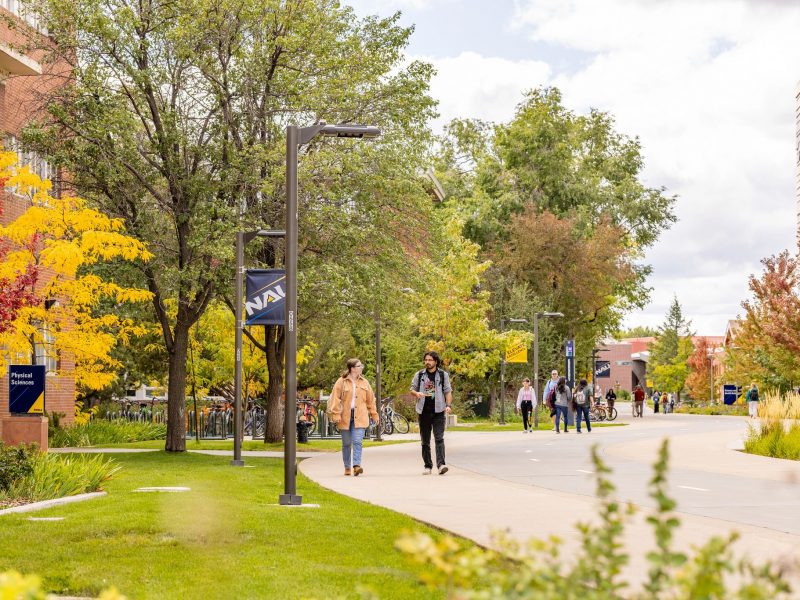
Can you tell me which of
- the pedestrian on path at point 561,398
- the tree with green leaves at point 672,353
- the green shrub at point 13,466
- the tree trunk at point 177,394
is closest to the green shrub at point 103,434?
the tree trunk at point 177,394

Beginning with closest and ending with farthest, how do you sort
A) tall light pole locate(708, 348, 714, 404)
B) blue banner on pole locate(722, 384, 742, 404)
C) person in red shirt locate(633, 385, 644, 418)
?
1. person in red shirt locate(633, 385, 644, 418)
2. blue banner on pole locate(722, 384, 742, 404)
3. tall light pole locate(708, 348, 714, 404)

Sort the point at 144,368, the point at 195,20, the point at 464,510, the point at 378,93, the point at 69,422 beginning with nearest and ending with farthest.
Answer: the point at 464,510, the point at 195,20, the point at 378,93, the point at 69,422, the point at 144,368

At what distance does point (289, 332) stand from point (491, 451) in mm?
15126

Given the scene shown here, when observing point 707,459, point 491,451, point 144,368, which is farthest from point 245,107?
point 144,368

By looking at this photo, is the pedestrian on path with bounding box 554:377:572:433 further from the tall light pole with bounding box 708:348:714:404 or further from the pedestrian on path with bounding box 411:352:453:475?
the tall light pole with bounding box 708:348:714:404

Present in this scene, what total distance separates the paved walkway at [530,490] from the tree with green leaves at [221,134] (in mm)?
4631

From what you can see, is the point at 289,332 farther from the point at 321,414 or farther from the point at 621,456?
the point at 321,414

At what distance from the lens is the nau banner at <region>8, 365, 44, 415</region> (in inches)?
819

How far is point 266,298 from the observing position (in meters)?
22.0

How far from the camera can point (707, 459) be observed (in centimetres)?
2419

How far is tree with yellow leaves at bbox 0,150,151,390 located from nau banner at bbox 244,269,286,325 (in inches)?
108

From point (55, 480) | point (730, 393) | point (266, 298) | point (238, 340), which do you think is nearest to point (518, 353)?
point (730, 393)

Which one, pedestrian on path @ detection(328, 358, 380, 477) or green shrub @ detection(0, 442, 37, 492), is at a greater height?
pedestrian on path @ detection(328, 358, 380, 477)

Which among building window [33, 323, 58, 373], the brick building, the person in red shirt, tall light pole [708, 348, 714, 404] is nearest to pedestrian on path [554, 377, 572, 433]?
the brick building
